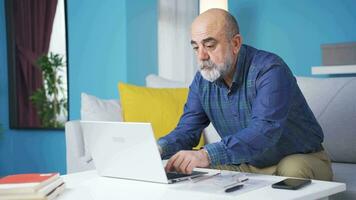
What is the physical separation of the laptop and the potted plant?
273cm

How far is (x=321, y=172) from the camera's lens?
5.93 feet

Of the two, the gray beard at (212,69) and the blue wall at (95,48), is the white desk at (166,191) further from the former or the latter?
the blue wall at (95,48)

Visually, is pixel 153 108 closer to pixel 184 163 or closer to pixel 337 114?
pixel 337 114

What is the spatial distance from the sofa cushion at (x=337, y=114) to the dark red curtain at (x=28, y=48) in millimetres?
2528

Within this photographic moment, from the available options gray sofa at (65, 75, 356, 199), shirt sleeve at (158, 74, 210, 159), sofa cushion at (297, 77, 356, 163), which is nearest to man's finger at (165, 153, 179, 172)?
shirt sleeve at (158, 74, 210, 159)

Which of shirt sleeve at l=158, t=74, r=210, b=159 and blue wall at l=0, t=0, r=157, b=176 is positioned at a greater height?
blue wall at l=0, t=0, r=157, b=176

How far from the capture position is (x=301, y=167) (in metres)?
1.72

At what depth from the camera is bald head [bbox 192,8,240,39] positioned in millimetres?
1753

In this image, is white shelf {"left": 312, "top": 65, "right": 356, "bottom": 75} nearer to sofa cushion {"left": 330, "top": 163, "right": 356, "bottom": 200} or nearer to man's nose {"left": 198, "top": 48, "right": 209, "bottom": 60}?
sofa cushion {"left": 330, "top": 163, "right": 356, "bottom": 200}

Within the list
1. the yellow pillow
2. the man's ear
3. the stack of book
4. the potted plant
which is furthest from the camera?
the potted plant

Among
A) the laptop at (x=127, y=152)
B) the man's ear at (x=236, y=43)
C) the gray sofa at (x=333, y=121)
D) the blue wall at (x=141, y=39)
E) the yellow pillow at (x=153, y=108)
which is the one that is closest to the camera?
the laptop at (x=127, y=152)

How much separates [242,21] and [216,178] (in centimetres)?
211

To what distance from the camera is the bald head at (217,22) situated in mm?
1753

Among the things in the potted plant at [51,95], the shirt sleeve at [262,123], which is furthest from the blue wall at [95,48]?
the shirt sleeve at [262,123]
